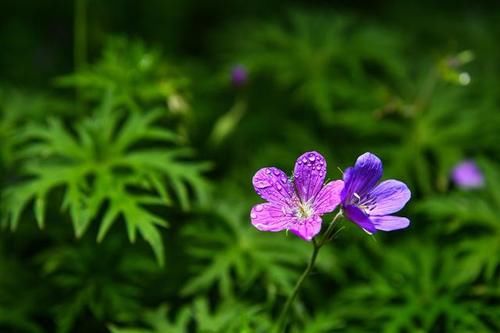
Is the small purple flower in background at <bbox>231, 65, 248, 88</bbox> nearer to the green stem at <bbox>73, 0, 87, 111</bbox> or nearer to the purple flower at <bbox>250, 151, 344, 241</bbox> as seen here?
the green stem at <bbox>73, 0, 87, 111</bbox>

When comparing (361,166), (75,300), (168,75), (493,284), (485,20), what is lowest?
(75,300)

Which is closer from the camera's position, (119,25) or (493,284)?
(493,284)

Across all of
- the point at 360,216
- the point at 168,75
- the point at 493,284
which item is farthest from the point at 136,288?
the point at 493,284

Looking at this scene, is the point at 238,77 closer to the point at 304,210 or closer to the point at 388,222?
the point at 304,210

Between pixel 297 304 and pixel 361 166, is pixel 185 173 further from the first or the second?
pixel 361 166

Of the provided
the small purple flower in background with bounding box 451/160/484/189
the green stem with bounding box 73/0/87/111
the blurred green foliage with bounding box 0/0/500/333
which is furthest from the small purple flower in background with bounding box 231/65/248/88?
the small purple flower in background with bounding box 451/160/484/189

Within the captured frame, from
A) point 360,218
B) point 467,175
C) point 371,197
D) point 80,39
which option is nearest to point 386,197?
point 371,197

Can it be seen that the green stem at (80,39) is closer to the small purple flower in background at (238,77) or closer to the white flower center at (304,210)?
the small purple flower in background at (238,77)

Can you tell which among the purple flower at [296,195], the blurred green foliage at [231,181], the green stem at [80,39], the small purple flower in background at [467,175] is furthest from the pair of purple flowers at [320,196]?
the green stem at [80,39]
